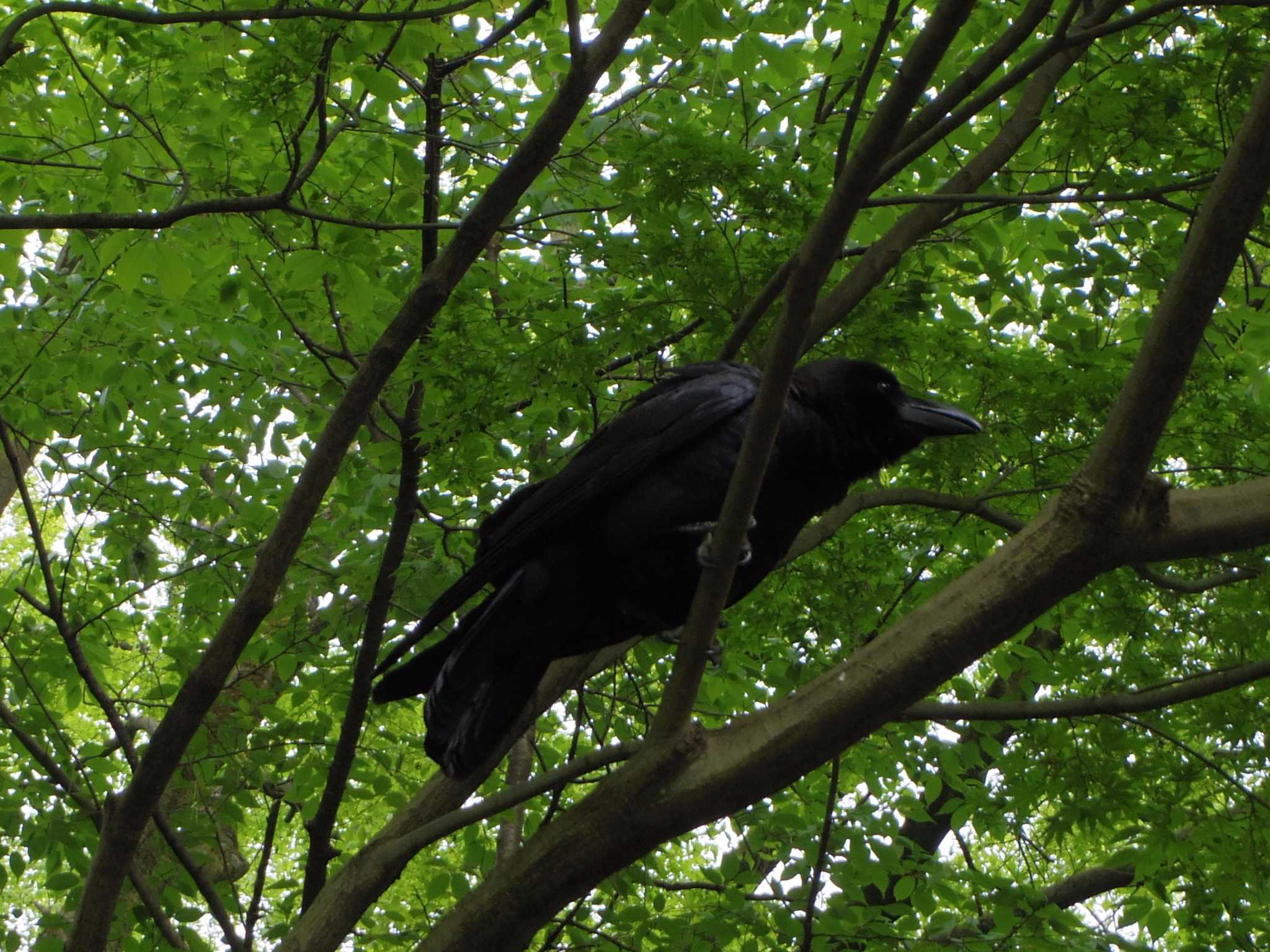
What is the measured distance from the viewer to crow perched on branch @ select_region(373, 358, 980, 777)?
4.03 meters

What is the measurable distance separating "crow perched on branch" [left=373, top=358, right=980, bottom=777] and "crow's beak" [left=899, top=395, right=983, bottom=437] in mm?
297

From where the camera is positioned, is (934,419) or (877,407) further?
(934,419)

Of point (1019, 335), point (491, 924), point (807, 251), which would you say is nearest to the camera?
point (807, 251)

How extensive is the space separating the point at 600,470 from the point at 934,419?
1.35 m

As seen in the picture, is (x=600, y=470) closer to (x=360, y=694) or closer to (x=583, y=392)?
(x=583, y=392)

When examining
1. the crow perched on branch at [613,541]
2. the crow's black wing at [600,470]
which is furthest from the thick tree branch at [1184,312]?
the crow's black wing at [600,470]

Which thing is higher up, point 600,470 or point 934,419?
point 934,419

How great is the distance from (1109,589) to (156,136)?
14.4ft

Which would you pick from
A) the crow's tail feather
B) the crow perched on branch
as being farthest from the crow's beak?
the crow's tail feather

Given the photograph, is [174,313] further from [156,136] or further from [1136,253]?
[1136,253]

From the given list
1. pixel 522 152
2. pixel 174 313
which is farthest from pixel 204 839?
pixel 522 152

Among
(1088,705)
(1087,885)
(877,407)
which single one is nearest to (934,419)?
(877,407)

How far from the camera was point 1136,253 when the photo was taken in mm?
6090

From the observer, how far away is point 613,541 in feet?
13.9
